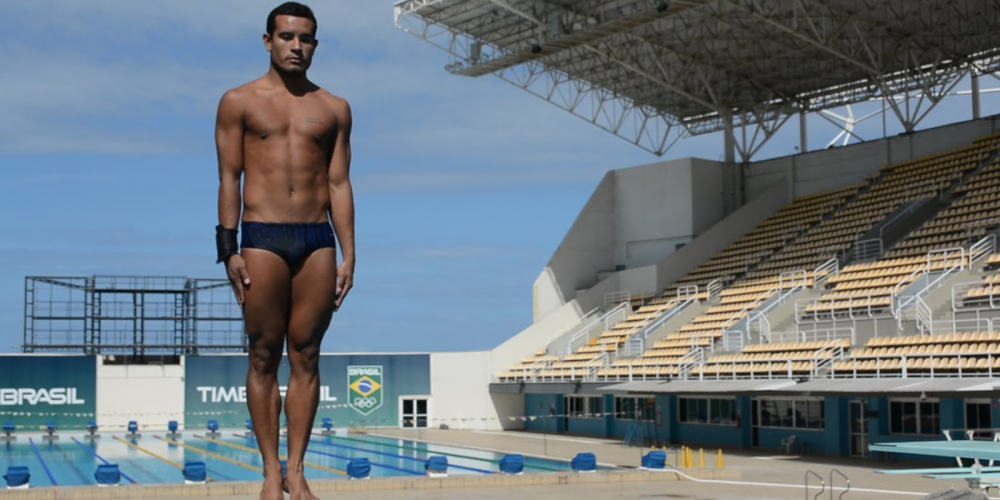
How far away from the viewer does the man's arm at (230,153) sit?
6.38 meters

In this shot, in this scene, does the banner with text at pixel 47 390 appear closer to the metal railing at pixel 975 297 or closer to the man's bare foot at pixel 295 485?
the metal railing at pixel 975 297

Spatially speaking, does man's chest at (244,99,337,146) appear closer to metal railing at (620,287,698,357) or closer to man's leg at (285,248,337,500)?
man's leg at (285,248,337,500)

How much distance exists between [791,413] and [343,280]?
26149mm

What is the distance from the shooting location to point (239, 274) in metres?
6.27

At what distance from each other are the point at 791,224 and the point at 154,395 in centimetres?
2216

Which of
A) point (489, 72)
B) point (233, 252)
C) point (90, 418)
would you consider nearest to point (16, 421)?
point (90, 418)

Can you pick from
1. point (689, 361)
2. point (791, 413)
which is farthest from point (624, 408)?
point (791, 413)

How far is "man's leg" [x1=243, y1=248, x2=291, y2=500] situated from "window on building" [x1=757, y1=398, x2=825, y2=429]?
2511 centimetres

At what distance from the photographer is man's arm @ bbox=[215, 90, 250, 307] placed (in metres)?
6.38

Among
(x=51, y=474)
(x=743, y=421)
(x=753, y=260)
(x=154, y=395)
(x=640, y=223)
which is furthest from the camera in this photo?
(x=640, y=223)

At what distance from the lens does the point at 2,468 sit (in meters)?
29.2

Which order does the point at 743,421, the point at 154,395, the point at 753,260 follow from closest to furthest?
the point at 743,421 → the point at 753,260 → the point at 154,395

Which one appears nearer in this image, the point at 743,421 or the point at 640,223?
the point at 743,421

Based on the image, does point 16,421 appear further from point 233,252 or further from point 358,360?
point 233,252
